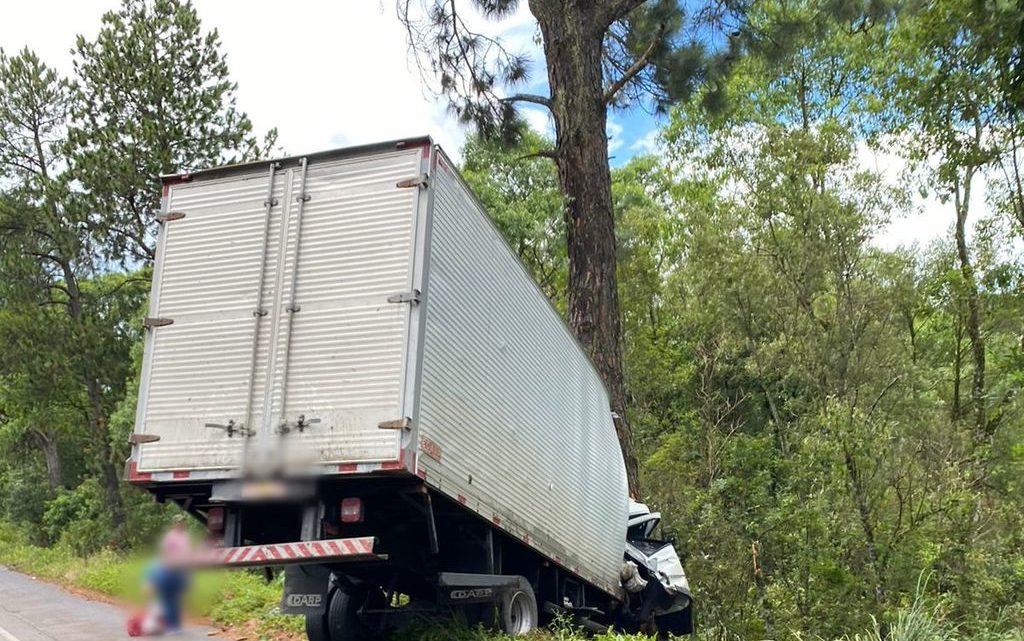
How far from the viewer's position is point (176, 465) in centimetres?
651

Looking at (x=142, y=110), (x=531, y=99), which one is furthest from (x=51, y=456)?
(x=531, y=99)

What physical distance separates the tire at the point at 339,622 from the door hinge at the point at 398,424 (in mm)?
2717

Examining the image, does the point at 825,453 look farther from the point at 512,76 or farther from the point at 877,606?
the point at 512,76

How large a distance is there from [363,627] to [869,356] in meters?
12.4

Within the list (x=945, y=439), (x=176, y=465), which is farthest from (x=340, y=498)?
(x=945, y=439)

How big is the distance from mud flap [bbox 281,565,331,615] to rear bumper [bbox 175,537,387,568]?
1.61 m

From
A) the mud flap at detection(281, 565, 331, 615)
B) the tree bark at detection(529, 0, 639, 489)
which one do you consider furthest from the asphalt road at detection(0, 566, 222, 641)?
the tree bark at detection(529, 0, 639, 489)

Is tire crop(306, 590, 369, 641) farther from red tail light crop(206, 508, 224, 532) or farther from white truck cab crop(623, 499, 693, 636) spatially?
white truck cab crop(623, 499, 693, 636)

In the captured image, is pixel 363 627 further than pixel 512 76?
No

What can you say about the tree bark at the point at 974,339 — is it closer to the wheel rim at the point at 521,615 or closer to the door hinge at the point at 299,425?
the wheel rim at the point at 521,615

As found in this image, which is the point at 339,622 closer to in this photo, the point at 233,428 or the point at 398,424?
the point at 233,428

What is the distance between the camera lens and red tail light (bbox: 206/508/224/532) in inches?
263

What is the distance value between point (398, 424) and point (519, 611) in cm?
314

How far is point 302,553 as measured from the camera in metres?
6.13
